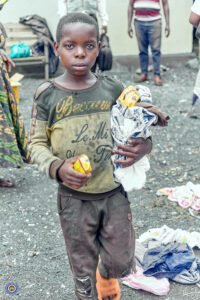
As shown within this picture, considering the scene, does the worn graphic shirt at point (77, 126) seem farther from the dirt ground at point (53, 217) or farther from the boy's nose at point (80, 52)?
the dirt ground at point (53, 217)

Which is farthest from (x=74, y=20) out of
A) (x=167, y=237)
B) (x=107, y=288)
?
(x=167, y=237)

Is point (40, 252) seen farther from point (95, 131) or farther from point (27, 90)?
point (27, 90)

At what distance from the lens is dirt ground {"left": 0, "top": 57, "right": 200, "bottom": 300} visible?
144 inches

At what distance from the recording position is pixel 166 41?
10234mm

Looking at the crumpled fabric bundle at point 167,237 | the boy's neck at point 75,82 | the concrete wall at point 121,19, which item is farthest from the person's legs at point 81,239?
the concrete wall at point 121,19

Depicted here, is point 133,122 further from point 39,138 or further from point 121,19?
point 121,19

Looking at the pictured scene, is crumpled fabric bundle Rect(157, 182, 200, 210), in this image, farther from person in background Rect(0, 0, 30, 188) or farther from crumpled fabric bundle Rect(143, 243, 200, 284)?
person in background Rect(0, 0, 30, 188)

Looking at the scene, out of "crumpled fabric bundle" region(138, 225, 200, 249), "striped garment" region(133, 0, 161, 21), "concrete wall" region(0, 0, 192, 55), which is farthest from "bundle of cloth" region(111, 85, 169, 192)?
"concrete wall" region(0, 0, 192, 55)

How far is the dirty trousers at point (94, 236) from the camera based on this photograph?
9.57 ft

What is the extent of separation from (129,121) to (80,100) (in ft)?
0.93

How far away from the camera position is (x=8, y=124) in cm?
504

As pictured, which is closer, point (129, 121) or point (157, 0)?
point (129, 121)

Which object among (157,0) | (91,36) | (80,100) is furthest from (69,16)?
(157,0)

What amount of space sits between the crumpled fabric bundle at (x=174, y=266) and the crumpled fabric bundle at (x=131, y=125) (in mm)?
1066
